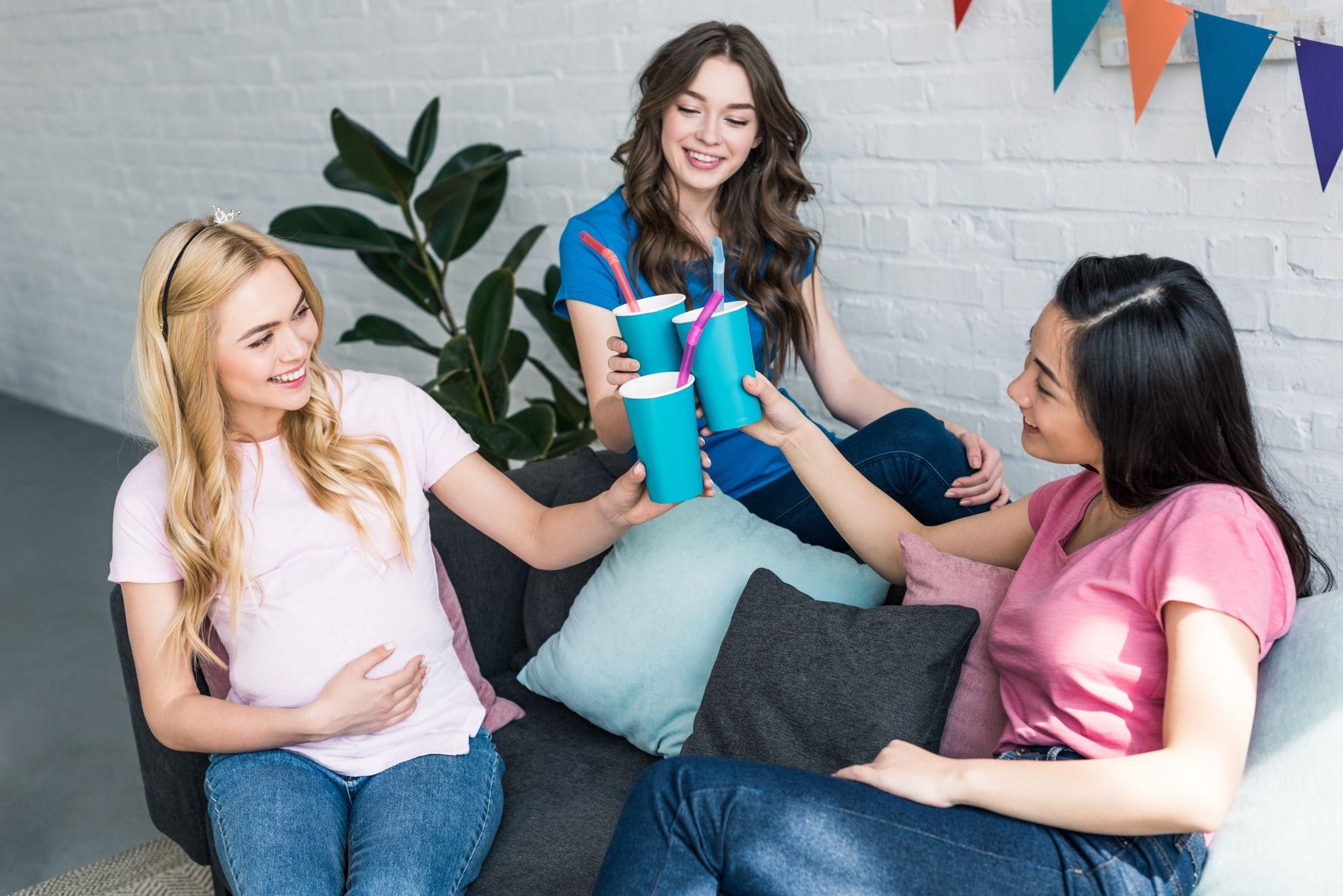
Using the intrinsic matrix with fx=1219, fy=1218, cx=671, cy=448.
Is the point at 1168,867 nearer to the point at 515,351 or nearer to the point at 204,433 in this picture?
the point at 204,433

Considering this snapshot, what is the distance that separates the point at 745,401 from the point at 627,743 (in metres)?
0.65

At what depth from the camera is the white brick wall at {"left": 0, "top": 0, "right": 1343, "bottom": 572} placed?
1839 mm

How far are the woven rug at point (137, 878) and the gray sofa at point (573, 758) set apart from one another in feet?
0.97

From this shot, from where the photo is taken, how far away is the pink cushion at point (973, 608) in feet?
4.69

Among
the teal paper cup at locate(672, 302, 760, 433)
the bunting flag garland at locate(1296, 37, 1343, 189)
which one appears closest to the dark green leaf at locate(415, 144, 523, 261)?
the teal paper cup at locate(672, 302, 760, 433)

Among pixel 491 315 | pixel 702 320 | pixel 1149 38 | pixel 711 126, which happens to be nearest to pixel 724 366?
pixel 702 320

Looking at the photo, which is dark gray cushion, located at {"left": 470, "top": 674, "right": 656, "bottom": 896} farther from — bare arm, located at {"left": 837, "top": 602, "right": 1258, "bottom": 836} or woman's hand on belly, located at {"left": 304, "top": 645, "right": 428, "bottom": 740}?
bare arm, located at {"left": 837, "top": 602, "right": 1258, "bottom": 836}

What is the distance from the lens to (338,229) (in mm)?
2617

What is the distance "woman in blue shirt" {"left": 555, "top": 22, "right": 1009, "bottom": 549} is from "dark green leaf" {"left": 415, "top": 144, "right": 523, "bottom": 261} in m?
0.60

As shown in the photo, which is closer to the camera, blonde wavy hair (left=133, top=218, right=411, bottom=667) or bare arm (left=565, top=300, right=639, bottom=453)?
blonde wavy hair (left=133, top=218, right=411, bottom=667)

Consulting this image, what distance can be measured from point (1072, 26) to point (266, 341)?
4.23 feet

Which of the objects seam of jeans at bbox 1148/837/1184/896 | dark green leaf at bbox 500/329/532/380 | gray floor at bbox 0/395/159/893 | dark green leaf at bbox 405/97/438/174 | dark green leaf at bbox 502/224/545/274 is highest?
dark green leaf at bbox 405/97/438/174

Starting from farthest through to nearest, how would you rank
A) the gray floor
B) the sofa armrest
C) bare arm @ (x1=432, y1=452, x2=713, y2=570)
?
the gray floor → the sofa armrest → bare arm @ (x1=432, y1=452, x2=713, y2=570)

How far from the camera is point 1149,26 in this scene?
5.86 feet
